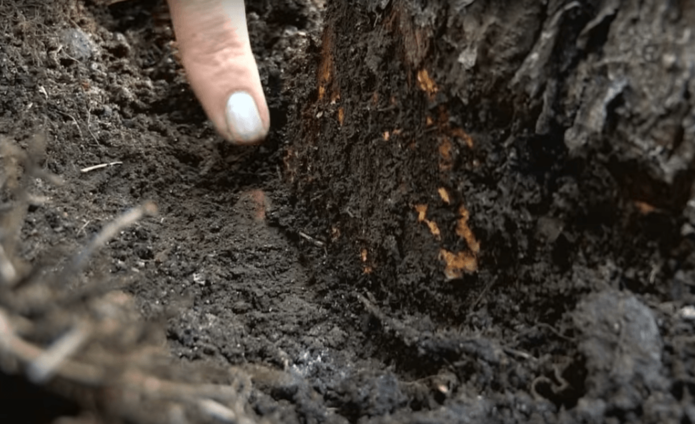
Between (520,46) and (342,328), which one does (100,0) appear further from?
(520,46)

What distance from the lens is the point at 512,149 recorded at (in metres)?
0.79

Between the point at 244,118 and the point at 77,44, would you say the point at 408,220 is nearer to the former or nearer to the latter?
the point at 244,118

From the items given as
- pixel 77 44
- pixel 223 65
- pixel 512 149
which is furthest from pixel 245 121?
pixel 512 149

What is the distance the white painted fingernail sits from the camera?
4.52 ft

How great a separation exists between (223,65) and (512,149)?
0.88m

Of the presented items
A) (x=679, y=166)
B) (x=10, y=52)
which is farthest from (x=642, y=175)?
(x=10, y=52)

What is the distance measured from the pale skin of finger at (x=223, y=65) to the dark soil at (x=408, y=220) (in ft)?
0.18

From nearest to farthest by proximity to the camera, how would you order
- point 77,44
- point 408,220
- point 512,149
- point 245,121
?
point 512,149 < point 408,220 < point 245,121 < point 77,44

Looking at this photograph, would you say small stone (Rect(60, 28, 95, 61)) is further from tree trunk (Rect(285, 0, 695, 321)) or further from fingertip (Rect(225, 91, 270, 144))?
tree trunk (Rect(285, 0, 695, 321))

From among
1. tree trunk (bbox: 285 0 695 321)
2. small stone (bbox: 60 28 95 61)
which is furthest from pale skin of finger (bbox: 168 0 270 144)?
tree trunk (bbox: 285 0 695 321)

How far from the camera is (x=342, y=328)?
99cm

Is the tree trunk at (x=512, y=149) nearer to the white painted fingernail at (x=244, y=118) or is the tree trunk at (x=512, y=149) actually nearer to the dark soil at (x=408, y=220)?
the dark soil at (x=408, y=220)

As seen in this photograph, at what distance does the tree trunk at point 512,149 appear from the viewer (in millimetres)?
660

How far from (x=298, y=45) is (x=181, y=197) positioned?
52cm
